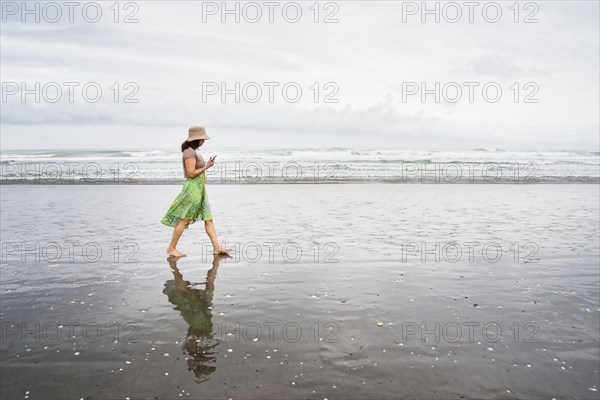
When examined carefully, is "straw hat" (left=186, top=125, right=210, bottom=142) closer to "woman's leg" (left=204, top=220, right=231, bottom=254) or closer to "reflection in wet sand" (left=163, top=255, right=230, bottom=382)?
"woman's leg" (left=204, top=220, right=231, bottom=254)

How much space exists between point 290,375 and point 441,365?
1337mm

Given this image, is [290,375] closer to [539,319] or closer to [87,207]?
[539,319]

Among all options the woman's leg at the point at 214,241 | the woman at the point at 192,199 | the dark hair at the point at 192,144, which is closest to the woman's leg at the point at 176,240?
the woman at the point at 192,199

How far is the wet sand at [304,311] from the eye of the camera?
12.0 feet

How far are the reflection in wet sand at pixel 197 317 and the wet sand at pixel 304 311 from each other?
0.07 feet

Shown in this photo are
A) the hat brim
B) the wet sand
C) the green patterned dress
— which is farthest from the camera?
the green patterned dress

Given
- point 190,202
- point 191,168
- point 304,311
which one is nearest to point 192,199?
point 190,202

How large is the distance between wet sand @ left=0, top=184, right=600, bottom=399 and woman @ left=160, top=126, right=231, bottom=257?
423mm

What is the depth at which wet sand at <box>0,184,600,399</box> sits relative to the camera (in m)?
3.65

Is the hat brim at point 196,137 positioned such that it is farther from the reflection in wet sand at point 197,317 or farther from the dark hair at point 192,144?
the reflection in wet sand at point 197,317

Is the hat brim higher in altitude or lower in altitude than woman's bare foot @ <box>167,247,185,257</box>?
higher

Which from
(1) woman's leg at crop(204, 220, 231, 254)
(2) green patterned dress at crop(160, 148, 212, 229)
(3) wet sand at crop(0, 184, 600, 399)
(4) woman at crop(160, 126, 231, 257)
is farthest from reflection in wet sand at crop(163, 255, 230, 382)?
(2) green patterned dress at crop(160, 148, 212, 229)

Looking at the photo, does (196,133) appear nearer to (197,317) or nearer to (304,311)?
(197,317)

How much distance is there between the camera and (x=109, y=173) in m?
27.4
